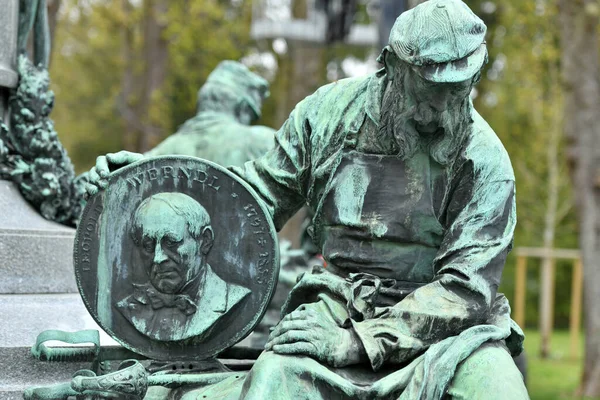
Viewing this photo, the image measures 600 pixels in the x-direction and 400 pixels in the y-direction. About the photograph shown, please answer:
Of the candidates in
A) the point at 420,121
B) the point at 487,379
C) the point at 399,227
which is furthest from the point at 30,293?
the point at 487,379

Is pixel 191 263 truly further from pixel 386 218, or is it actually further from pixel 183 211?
pixel 386 218

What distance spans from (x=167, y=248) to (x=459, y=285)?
1194 millimetres

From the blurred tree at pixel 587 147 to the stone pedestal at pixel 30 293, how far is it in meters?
8.74

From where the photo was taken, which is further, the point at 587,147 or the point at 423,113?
the point at 587,147

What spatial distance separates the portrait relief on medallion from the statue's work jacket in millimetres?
314

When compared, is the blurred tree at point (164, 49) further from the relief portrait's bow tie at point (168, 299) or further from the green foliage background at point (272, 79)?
the relief portrait's bow tie at point (168, 299)

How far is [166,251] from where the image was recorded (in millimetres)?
4984

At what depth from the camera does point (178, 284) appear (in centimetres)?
504

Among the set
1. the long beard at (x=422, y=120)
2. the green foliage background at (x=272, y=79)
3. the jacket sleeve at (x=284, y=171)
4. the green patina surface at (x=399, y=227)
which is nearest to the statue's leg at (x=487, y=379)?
the green patina surface at (x=399, y=227)

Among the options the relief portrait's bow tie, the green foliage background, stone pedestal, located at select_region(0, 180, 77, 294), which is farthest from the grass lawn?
the relief portrait's bow tie

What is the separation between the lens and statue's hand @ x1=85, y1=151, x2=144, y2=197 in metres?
5.07

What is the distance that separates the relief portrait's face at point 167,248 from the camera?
4957 millimetres

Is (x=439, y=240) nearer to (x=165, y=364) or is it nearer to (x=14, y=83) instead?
(x=165, y=364)

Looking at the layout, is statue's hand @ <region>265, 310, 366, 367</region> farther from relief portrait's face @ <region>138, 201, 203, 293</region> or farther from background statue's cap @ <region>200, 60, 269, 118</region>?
background statue's cap @ <region>200, 60, 269, 118</region>
